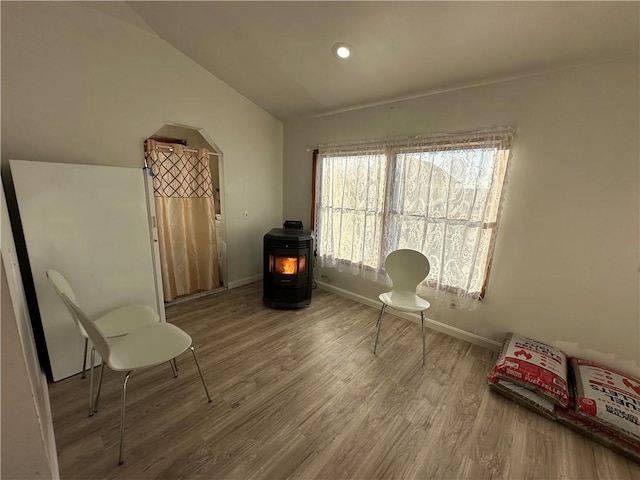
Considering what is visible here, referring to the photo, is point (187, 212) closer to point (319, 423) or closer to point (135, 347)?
point (135, 347)

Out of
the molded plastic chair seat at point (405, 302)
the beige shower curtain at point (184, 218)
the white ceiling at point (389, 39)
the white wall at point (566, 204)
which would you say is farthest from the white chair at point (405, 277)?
the beige shower curtain at point (184, 218)

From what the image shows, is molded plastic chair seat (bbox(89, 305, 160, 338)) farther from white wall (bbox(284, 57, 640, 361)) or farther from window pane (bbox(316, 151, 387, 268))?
white wall (bbox(284, 57, 640, 361))

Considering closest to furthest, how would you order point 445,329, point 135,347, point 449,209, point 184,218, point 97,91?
1. point 135,347
2. point 97,91
3. point 449,209
4. point 445,329
5. point 184,218

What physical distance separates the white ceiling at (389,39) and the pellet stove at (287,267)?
163 cm

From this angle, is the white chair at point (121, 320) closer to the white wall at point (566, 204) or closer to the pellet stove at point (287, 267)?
the pellet stove at point (287, 267)

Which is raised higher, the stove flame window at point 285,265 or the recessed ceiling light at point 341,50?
the recessed ceiling light at point 341,50

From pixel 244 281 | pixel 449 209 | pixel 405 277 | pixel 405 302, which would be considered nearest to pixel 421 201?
pixel 449 209

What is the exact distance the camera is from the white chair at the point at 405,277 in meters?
2.32

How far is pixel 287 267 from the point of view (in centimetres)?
304

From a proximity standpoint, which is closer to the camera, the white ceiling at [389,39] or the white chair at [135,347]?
the white chair at [135,347]

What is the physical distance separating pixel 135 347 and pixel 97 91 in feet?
7.26

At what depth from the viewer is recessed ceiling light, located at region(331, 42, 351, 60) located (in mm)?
2055

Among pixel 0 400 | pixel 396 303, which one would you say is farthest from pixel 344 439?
pixel 0 400

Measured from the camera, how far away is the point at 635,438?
1452 millimetres
